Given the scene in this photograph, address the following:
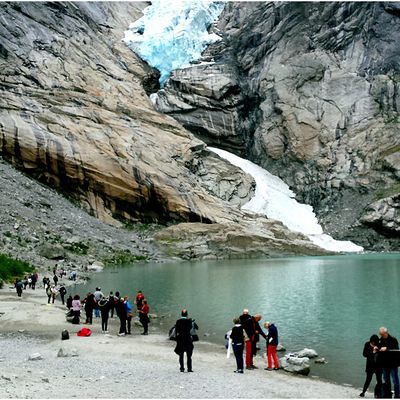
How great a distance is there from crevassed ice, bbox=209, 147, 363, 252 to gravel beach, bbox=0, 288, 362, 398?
214 ft

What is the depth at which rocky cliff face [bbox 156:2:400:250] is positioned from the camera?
287 feet

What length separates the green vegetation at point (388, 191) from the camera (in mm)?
81812

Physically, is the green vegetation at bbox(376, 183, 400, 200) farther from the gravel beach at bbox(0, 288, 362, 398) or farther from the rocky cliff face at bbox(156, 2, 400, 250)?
the gravel beach at bbox(0, 288, 362, 398)

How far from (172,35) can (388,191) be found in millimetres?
66055

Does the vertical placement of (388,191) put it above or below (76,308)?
above

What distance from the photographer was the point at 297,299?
101ft

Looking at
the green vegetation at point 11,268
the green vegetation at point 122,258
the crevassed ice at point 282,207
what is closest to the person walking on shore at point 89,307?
the green vegetation at point 11,268

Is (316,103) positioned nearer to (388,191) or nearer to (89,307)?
(388,191)

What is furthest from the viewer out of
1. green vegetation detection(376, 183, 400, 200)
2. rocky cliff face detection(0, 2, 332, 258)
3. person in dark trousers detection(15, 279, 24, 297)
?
green vegetation detection(376, 183, 400, 200)

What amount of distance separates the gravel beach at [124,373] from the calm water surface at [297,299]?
239 cm

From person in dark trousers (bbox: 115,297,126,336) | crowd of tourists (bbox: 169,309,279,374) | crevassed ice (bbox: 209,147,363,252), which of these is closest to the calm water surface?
crowd of tourists (bbox: 169,309,279,374)

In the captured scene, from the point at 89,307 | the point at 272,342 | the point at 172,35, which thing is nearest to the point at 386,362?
the point at 272,342

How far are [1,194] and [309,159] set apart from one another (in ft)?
198

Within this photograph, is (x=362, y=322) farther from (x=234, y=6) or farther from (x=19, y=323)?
(x=234, y=6)
